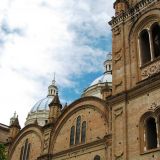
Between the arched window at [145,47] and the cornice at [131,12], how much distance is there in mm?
1718

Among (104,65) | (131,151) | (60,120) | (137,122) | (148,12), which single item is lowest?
(131,151)

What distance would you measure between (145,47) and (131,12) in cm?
301

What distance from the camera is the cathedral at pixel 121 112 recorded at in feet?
66.3

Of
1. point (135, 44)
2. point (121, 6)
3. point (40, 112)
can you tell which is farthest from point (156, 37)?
point (40, 112)

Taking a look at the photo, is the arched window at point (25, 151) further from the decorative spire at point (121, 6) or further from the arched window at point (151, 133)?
the arched window at point (151, 133)

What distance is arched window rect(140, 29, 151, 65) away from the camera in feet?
75.5

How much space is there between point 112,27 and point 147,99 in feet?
24.7

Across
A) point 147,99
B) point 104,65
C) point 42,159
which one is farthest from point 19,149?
point 104,65

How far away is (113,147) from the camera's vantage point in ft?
69.6

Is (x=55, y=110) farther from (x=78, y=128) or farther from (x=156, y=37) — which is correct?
(x=156, y=37)

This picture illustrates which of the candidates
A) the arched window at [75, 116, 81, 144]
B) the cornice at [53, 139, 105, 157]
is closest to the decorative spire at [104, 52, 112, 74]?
the arched window at [75, 116, 81, 144]

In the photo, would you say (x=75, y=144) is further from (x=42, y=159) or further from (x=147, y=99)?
(x=147, y=99)

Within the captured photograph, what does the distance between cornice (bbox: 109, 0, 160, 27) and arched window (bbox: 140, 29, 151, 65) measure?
1.72 metres

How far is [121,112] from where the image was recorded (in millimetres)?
21844
